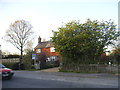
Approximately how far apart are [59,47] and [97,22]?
6107mm

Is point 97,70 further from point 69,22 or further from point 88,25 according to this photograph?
point 69,22

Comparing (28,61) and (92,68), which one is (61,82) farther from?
(28,61)

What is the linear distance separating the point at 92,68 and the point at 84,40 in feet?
12.3

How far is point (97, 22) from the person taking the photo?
698 inches

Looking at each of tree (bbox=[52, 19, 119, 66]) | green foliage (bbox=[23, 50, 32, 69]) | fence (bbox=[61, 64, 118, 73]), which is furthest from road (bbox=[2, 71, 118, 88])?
green foliage (bbox=[23, 50, 32, 69])

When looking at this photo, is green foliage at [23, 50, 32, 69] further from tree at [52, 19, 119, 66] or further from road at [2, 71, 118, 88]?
road at [2, 71, 118, 88]

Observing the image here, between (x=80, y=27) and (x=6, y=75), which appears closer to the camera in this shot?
(x=6, y=75)

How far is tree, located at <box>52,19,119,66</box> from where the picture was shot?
54.2 ft

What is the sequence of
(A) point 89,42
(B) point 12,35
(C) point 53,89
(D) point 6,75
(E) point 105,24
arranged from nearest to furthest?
(C) point 53,89, (D) point 6,75, (A) point 89,42, (E) point 105,24, (B) point 12,35

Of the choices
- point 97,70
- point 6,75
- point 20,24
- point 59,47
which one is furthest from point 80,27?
point 20,24

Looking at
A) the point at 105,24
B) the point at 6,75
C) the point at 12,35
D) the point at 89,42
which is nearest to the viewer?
the point at 6,75

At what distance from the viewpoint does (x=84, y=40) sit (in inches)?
655

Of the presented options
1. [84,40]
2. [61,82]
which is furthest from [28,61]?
[61,82]

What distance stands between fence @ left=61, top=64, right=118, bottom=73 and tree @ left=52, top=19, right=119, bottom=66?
0.74 metres
